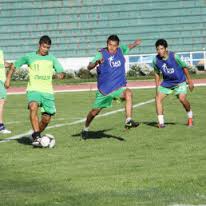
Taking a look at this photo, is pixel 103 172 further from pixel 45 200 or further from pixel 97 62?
pixel 97 62

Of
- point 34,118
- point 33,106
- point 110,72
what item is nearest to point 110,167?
point 34,118

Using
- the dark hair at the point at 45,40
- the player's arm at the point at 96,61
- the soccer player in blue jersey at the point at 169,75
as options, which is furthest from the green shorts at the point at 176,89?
the dark hair at the point at 45,40

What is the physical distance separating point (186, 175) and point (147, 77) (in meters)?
28.8

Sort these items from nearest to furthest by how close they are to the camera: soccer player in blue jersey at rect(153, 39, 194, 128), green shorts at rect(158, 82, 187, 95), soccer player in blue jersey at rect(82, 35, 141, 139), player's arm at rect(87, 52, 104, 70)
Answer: player's arm at rect(87, 52, 104, 70)
soccer player in blue jersey at rect(82, 35, 141, 139)
soccer player in blue jersey at rect(153, 39, 194, 128)
green shorts at rect(158, 82, 187, 95)

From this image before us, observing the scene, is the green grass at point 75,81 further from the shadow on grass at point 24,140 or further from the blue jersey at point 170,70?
the shadow on grass at point 24,140

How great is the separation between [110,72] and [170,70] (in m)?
2.15

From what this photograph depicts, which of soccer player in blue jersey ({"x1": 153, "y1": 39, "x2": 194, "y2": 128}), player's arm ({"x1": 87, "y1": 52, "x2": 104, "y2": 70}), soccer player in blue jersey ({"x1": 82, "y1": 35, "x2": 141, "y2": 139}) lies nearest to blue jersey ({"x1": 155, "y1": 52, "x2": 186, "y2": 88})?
soccer player in blue jersey ({"x1": 153, "y1": 39, "x2": 194, "y2": 128})

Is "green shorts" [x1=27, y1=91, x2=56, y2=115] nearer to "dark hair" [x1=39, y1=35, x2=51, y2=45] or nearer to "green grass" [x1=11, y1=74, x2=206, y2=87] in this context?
"dark hair" [x1=39, y1=35, x2=51, y2=45]

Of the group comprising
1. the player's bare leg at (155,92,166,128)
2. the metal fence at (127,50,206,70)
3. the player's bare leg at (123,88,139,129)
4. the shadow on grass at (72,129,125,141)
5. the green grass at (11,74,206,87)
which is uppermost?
the player's bare leg at (123,88,139,129)

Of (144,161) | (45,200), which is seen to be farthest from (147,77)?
(45,200)

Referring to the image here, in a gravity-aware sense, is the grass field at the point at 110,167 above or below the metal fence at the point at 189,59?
above

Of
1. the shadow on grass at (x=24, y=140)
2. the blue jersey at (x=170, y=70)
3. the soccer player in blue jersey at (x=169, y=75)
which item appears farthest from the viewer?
the blue jersey at (x=170, y=70)

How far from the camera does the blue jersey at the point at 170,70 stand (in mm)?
15617

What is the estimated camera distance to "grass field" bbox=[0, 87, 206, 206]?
7.71 metres
